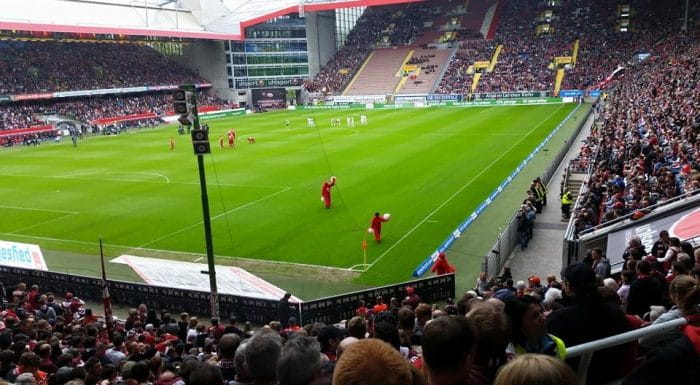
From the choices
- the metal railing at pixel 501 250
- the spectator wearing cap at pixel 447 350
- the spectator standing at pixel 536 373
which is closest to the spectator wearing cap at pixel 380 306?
the metal railing at pixel 501 250

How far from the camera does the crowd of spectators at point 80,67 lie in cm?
6756

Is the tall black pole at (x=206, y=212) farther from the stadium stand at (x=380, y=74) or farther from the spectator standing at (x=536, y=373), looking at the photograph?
the stadium stand at (x=380, y=74)

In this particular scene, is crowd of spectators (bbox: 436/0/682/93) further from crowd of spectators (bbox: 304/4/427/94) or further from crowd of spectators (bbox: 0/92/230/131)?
crowd of spectators (bbox: 0/92/230/131)

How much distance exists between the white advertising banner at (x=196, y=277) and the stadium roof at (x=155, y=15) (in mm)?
48157

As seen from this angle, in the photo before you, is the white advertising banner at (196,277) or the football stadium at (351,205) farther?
the white advertising banner at (196,277)

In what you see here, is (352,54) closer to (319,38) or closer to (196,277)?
(319,38)

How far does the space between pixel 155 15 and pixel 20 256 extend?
6453 centimetres

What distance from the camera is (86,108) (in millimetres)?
69812

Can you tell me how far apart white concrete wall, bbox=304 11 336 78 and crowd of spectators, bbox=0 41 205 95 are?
18.8 metres

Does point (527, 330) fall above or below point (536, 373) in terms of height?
below

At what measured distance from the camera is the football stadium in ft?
14.6

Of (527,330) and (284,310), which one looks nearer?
(527,330)

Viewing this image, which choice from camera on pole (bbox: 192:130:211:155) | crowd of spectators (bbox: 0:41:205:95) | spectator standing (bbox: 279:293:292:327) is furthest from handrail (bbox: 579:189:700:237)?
crowd of spectators (bbox: 0:41:205:95)

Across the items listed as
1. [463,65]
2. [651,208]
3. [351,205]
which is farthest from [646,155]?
[463,65]
